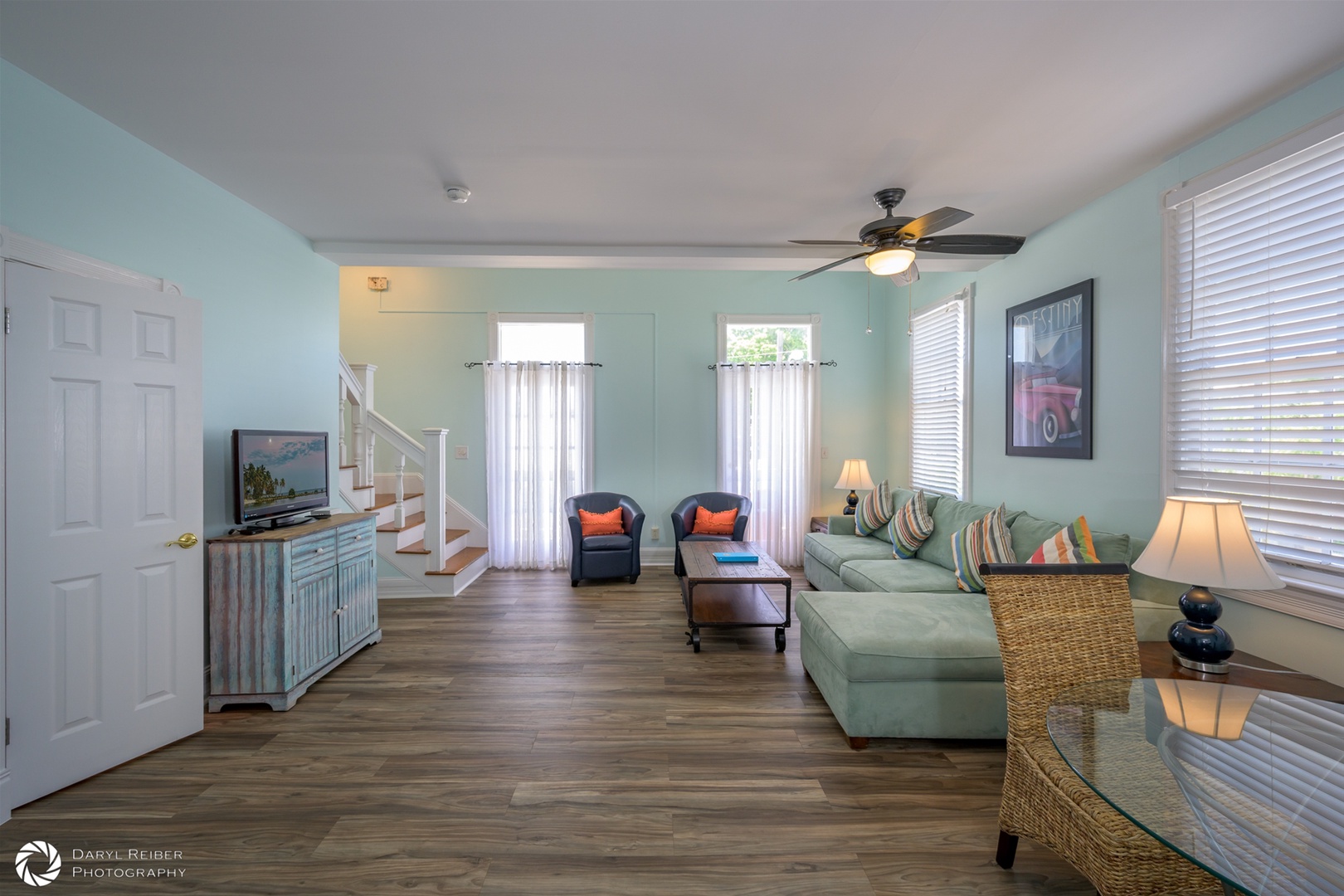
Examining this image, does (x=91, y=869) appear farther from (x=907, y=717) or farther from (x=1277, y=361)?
(x=1277, y=361)

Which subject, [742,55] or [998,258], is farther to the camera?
[998,258]

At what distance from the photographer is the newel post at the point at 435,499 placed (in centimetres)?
481

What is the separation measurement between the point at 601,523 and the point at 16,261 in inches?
161

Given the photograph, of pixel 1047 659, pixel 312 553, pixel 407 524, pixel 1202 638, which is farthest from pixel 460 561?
pixel 1202 638

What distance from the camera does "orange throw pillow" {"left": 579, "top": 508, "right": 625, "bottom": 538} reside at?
5.43 m

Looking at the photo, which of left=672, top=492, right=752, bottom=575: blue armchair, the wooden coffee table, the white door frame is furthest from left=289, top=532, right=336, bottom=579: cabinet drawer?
left=672, top=492, right=752, bottom=575: blue armchair

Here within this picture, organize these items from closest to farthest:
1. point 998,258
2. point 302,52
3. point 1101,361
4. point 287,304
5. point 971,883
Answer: point 971,883 < point 302,52 < point 1101,361 < point 287,304 < point 998,258

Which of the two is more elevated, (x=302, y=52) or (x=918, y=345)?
(x=302, y=52)

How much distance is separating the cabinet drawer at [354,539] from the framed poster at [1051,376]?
14.6 feet

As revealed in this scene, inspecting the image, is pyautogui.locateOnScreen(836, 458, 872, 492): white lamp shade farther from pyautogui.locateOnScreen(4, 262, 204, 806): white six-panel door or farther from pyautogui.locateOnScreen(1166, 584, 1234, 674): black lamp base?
pyautogui.locateOnScreen(4, 262, 204, 806): white six-panel door

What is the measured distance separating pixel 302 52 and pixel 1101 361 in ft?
13.1

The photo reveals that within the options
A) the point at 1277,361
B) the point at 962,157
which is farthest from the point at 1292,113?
the point at 962,157

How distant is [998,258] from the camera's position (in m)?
4.05
